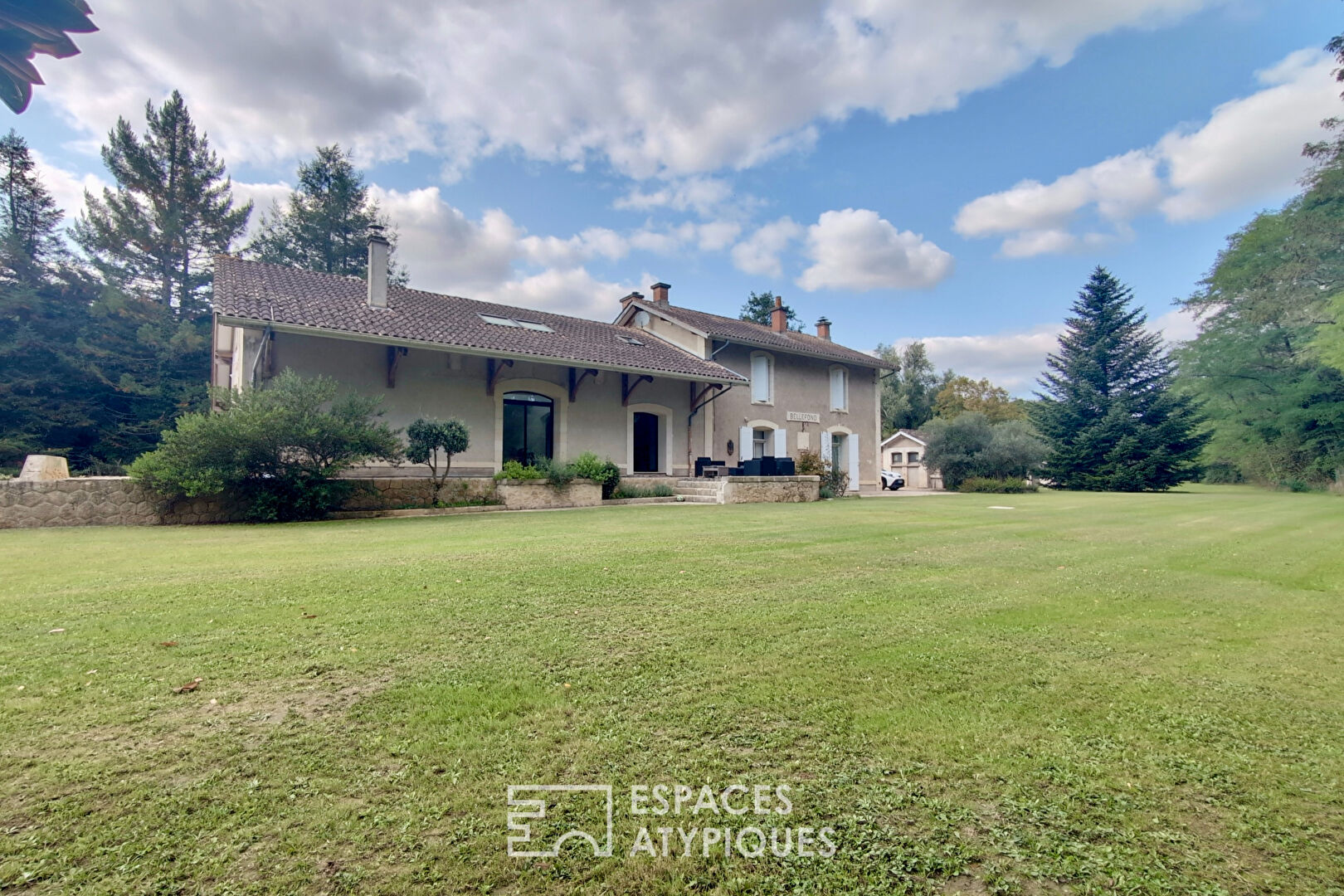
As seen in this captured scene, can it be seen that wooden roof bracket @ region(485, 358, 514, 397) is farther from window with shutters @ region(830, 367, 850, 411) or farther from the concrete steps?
window with shutters @ region(830, 367, 850, 411)

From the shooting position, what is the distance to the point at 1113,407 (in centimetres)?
2548

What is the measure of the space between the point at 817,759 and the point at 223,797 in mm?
1594

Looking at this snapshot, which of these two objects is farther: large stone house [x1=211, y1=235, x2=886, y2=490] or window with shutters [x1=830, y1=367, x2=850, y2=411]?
window with shutters [x1=830, y1=367, x2=850, y2=411]

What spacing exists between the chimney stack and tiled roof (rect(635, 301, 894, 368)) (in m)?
8.25

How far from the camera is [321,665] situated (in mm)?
2398

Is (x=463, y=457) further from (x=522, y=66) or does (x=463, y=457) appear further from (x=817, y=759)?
(x=817, y=759)

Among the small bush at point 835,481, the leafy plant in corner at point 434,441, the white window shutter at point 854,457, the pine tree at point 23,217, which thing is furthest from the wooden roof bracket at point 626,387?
the pine tree at point 23,217

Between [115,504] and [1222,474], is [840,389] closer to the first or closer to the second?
[115,504]

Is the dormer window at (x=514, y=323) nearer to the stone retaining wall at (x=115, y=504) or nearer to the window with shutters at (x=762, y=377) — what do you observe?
the stone retaining wall at (x=115, y=504)

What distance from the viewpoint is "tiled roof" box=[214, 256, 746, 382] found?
1077 centimetres

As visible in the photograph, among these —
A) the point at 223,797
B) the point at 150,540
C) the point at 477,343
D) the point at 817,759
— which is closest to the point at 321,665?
the point at 223,797

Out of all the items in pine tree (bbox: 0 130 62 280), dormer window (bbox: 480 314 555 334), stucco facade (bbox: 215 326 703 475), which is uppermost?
pine tree (bbox: 0 130 62 280)

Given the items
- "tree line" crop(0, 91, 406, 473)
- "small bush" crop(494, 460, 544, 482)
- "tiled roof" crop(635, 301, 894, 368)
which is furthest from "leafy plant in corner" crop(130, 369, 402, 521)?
"tree line" crop(0, 91, 406, 473)

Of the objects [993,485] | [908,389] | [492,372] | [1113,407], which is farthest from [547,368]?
[908,389]
